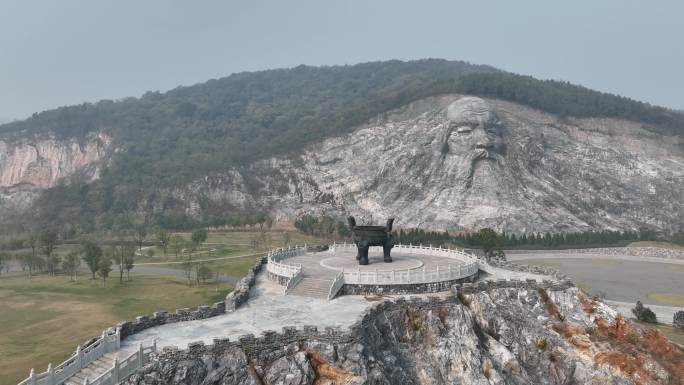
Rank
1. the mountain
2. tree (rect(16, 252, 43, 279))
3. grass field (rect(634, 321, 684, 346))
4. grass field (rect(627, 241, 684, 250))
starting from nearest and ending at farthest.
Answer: grass field (rect(634, 321, 684, 346))
tree (rect(16, 252, 43, 279))
grass field (rect(627, 241, 684, 250))
the mountain

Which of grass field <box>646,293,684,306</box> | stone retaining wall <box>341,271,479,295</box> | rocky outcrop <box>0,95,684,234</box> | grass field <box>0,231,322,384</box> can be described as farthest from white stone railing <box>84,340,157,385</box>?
rocky outcrop <box>0,95,684,234</box>

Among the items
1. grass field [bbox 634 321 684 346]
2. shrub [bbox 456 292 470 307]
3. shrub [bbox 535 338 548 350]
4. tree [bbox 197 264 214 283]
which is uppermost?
shrub [bbox 456 292 470 307]

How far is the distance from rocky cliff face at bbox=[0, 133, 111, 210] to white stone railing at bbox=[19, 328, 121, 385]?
16802 cm

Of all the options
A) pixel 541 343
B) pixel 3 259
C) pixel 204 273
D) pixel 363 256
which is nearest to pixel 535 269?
pixel 541 343

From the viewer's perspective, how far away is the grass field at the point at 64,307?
1446 inches

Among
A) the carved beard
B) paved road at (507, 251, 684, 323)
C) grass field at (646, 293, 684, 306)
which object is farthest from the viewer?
the carved beard

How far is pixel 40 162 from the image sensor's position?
184250 mm

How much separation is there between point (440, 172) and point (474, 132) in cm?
1418

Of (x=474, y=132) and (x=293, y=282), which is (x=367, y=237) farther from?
(x=474, y=132)

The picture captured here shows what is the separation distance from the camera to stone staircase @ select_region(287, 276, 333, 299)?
124ft

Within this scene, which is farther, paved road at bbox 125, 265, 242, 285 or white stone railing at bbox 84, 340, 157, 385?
paved road at bbox 125, 265, 242, 285

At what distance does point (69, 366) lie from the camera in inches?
931

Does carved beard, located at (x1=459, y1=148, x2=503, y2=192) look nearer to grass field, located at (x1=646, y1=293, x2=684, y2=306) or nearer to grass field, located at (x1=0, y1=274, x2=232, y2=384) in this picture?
grass field, located at (x1=646, y1=293, x2=684, y2=306)

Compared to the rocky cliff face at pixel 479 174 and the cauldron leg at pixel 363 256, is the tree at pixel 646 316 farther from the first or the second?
the rocky cliff face at pixel 479 174
